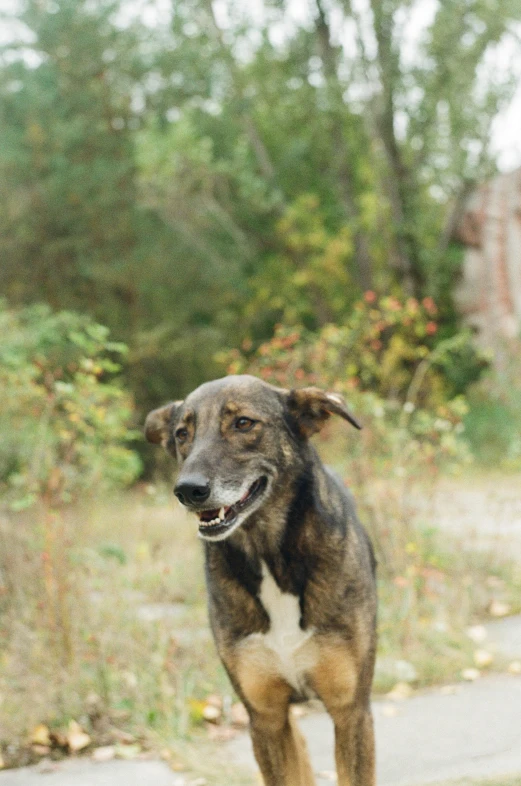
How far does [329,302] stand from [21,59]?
7.61 metres

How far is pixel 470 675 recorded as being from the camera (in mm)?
5254

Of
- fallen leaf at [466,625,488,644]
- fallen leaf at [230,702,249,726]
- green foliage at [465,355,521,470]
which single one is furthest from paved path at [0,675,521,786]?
green foliage at [465,355,521,470]

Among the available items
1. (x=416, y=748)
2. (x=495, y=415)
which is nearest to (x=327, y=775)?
(x=416, y=748)

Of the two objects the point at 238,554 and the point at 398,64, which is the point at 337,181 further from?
the point at 238,554

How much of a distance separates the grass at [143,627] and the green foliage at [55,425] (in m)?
0.25

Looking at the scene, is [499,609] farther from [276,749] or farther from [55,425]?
[55,425]

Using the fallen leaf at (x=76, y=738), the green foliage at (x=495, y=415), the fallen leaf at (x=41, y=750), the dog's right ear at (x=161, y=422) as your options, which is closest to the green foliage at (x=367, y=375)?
the dog's right ear at (x=161, y=422)

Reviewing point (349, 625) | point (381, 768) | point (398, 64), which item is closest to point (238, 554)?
point (349, 625)

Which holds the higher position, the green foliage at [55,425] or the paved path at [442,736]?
the green foliage at [55,425]

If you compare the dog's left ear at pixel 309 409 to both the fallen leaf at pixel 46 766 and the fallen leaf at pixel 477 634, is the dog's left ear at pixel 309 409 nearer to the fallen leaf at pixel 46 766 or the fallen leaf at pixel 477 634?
the fallen leaf at pixel 46 766

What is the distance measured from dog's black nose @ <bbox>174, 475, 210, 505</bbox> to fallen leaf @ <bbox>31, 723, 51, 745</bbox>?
227 centimetres

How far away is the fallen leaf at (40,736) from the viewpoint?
15.1 ft

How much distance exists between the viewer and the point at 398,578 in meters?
5.79

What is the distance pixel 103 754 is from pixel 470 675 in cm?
214
